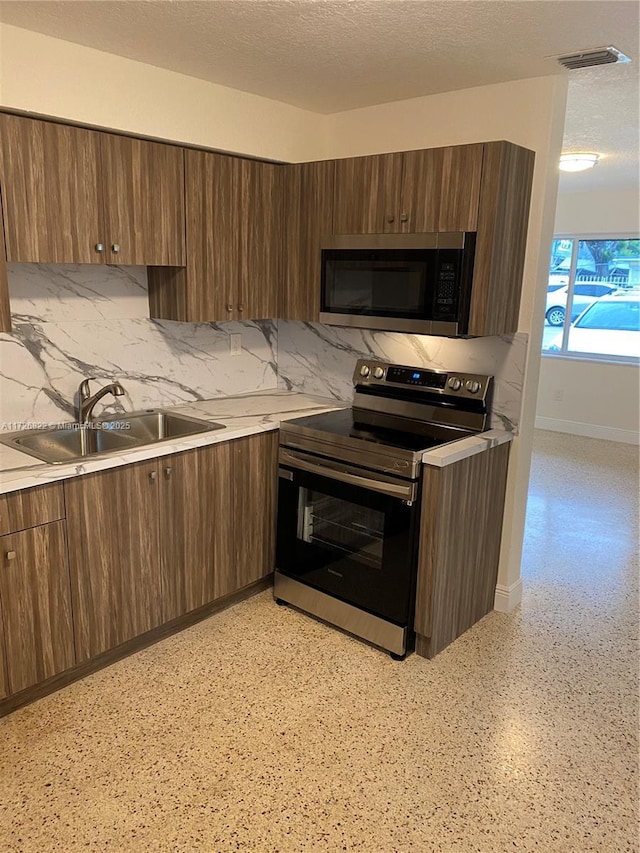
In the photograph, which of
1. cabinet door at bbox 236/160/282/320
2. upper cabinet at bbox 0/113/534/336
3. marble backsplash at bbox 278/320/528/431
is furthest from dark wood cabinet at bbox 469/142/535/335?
cabinet door at bbox 236/160/282/320

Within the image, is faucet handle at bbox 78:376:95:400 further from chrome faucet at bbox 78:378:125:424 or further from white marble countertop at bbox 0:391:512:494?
white marble countertop at bbox 0:391:512:494

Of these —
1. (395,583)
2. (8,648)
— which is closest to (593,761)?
(395,583)

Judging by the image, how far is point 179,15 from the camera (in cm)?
215

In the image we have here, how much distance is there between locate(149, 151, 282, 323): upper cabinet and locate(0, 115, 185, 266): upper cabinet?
0.10 m

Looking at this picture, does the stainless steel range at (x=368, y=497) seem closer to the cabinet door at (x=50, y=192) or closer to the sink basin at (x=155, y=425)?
the sink basin at (x=155, y=425)

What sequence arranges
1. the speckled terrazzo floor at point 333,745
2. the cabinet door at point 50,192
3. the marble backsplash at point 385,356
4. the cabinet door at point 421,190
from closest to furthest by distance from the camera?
the speckled terrazzo floor at point 333,745, the cabinet door at point 50,192, the cabinet door at point 421,190, the marble backsplash at point 385,356

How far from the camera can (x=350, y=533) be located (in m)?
2.92

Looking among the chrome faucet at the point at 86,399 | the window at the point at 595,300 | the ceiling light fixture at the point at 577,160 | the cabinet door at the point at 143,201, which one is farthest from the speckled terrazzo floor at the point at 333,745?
the window at the point at 595,300

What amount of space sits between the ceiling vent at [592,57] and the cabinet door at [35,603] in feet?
8.40

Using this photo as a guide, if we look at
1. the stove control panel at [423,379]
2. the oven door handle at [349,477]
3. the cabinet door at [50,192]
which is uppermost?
the cabinet door at [50,192]

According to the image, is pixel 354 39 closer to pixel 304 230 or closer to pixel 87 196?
pixel 304 230

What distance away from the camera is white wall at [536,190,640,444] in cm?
636

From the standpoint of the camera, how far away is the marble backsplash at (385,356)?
2.98m

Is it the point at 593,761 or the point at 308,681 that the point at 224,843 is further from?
the point at 593,761
